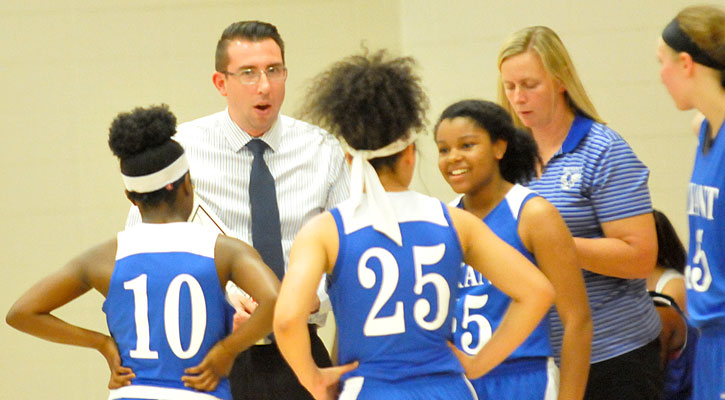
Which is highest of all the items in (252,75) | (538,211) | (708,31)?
(708,31)

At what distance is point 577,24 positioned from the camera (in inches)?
186

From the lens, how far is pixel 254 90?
3195 mm

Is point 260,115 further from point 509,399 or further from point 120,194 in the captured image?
point 120,194

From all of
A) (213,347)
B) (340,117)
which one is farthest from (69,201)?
(340,117)

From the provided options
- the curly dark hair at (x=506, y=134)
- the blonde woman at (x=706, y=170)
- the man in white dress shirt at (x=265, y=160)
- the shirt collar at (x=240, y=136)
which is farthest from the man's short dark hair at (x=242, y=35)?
the blonde woman at (x=706, y=170)

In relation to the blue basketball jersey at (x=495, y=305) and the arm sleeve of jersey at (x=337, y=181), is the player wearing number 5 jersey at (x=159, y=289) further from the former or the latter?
the arm sleeve of jersey at (x=337, y=181)

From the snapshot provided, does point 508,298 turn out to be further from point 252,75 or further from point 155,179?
point 252,75

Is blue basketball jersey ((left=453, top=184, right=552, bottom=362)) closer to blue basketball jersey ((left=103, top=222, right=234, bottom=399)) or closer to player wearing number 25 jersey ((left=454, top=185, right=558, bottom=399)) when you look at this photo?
player wearing number 25 jersey ((left=454, top=185, right=558, bottom=399))

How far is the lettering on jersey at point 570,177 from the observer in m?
2.80

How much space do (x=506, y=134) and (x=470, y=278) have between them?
0.46m

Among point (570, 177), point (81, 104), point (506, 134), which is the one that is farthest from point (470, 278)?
point (81, 104)

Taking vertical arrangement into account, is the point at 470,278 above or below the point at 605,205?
below

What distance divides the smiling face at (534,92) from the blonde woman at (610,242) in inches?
1.4

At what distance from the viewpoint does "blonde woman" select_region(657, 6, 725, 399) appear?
2.38 m
